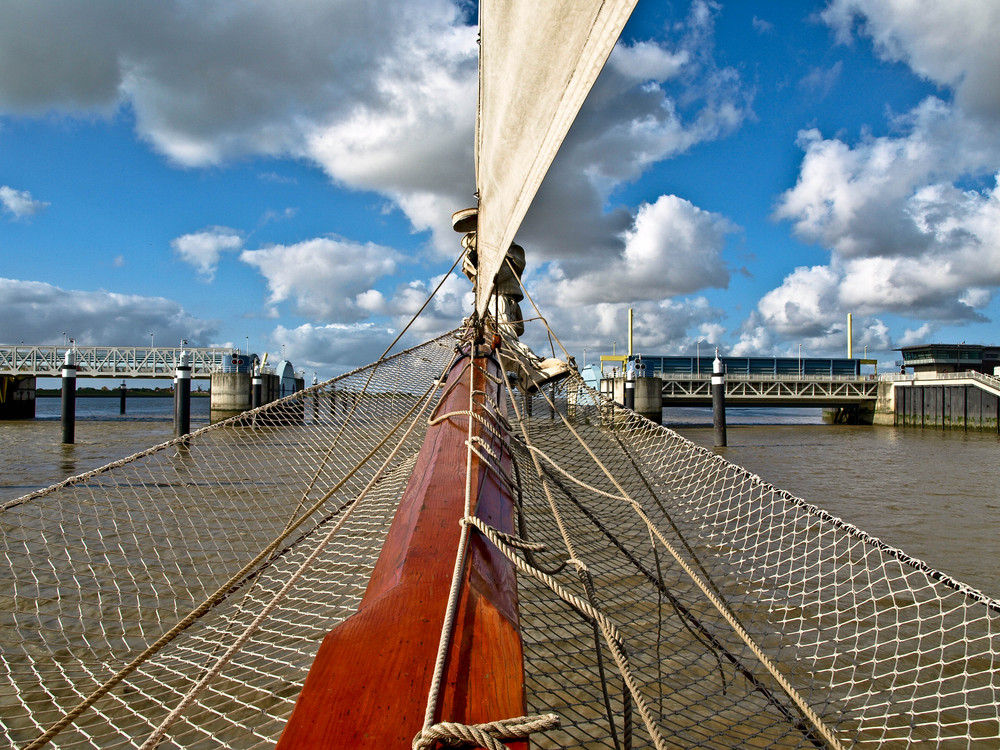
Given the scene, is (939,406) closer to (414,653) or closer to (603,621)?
(603,621)

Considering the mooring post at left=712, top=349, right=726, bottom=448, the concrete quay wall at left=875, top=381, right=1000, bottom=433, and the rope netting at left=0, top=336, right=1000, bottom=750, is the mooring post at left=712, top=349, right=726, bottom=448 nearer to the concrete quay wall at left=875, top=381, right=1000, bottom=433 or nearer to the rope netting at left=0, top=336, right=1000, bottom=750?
the rope netting at left=0, top=336, right=1000, bottom=750

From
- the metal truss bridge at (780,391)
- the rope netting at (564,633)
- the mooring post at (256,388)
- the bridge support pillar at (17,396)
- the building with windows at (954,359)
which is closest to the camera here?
the rope netting at (564,633)

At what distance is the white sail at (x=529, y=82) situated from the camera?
1.10 meters

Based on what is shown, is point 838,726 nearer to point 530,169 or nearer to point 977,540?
point 530,169

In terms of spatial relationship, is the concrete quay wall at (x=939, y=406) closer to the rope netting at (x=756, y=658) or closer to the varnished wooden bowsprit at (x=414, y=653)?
the rope netting at (x=756, y=658)

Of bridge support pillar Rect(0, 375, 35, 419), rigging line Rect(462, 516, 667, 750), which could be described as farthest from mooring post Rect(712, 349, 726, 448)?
bridge support pillar Rect(0, 375, 35, 419)

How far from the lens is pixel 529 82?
1418mm

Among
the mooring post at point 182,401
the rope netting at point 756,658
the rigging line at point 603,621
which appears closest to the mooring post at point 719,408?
the rope netting at point 756,658

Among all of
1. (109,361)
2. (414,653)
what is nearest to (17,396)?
(109,361)

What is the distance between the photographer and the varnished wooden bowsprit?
2.39 ft

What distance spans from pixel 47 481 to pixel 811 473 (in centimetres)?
1120

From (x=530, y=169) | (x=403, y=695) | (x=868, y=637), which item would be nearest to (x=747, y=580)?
(x=868, y=637)

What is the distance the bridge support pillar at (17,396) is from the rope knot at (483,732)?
29.4 meters

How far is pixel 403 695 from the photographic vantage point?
0.76 m
